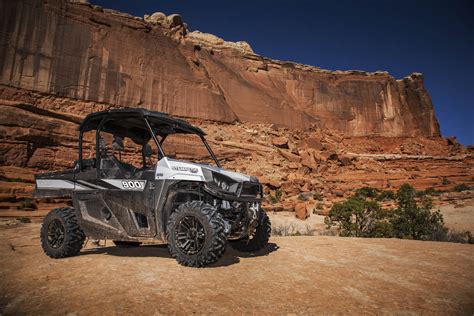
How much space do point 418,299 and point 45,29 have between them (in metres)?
49.1

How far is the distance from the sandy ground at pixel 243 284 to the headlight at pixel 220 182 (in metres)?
1.27

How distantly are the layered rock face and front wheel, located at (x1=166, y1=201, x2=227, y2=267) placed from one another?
138 feet

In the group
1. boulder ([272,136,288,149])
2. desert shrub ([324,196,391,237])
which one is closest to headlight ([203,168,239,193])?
desert shrub ([324,196,391,237])

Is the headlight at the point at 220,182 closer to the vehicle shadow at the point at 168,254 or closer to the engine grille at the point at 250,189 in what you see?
the engine grille at the point at 250,189

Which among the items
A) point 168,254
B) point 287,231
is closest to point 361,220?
point 287,231

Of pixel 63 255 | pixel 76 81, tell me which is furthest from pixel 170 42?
pixel 63 255

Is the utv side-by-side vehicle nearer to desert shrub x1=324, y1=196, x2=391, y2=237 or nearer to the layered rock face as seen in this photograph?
desert shrub x1=324, y1=196, x2=391, y2=237

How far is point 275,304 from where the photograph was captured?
128 inches

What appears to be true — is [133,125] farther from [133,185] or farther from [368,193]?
[368,193]

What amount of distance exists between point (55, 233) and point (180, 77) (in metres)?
47.6

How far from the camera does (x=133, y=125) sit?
688 cm

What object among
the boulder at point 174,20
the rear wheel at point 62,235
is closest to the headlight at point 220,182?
the rear wheel at point 62,235

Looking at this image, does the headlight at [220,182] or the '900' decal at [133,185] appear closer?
the headlight at [220,182]

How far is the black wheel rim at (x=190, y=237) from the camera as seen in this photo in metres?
4.82
